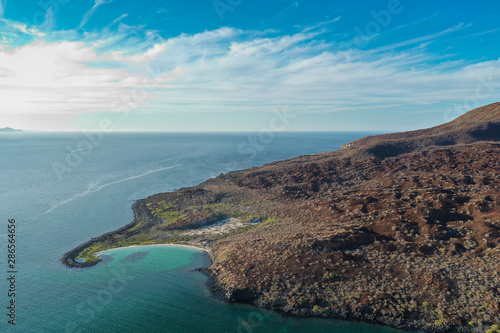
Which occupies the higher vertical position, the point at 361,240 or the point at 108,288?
the point at 361,240

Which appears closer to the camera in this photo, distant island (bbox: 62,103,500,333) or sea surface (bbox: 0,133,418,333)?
sea surface (bbox: 0,133,418,333)

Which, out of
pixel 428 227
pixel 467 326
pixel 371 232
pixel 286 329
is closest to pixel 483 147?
pixel 428 227

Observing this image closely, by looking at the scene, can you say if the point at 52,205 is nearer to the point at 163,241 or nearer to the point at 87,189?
the point at 87,189

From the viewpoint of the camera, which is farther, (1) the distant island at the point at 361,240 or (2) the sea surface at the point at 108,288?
(1) the distant island at the point at 361,240

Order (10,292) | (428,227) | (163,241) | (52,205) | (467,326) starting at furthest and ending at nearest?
(52,205)
(163,241)
(428,227)
(10,292)
(467,326)

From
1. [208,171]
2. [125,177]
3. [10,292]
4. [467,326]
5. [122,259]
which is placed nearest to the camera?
[467,326]

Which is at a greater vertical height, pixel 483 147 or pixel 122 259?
pixel 483 147

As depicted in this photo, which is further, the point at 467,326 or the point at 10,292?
the point at 10,292

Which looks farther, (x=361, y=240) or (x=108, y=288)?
(x=361, y=240)
